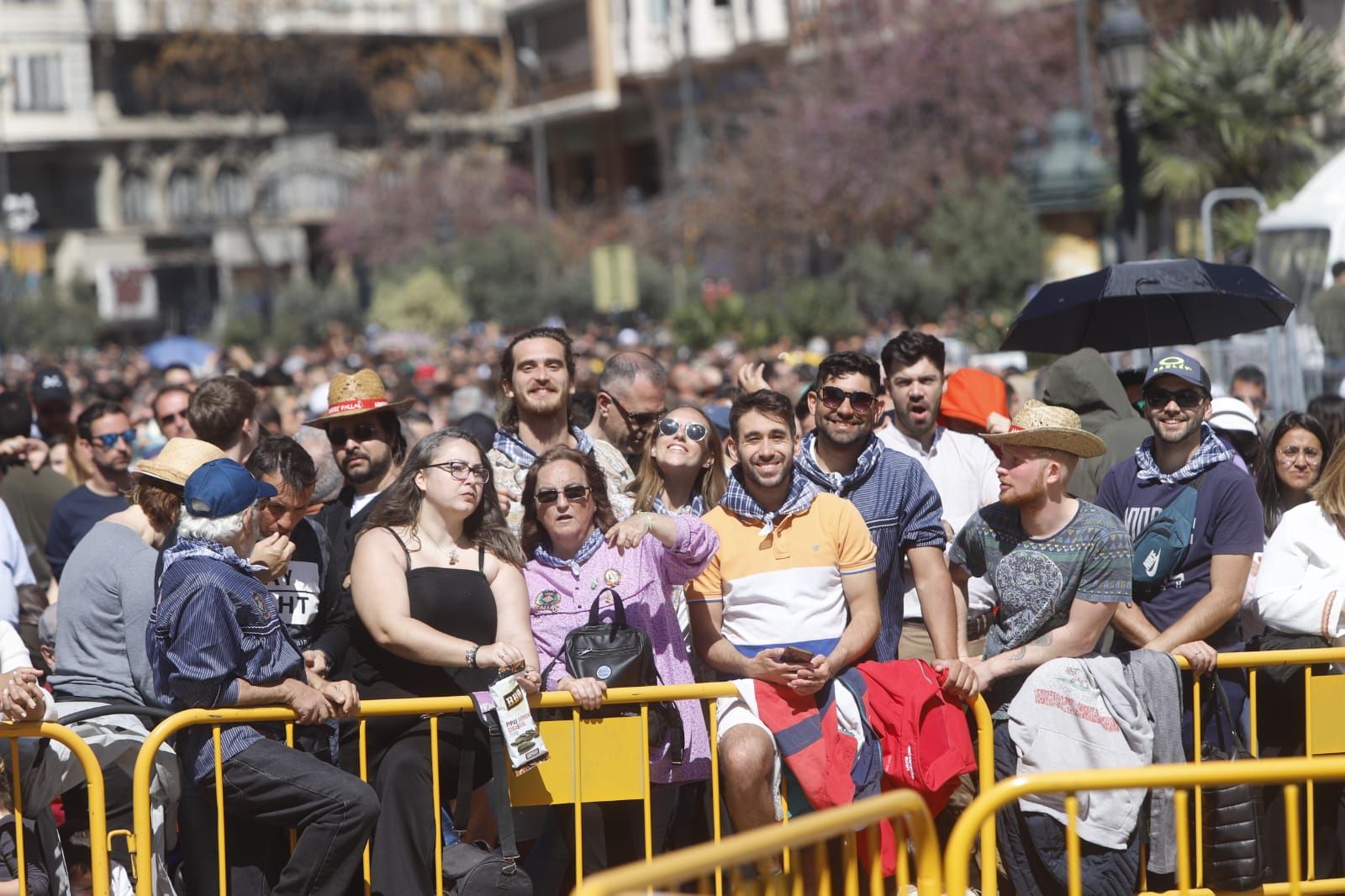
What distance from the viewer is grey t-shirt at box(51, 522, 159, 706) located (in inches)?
238

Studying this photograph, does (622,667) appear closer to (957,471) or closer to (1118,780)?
(1118,780)

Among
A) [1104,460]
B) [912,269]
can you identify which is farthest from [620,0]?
[1104,460]

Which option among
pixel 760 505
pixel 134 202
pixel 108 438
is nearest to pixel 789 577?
pixel 760 505

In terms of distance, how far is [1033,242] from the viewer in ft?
85.4

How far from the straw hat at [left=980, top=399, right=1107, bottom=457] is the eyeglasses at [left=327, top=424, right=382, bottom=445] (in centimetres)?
274

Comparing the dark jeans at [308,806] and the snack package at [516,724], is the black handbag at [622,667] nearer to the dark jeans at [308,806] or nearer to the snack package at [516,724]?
the snack package at [516,724]

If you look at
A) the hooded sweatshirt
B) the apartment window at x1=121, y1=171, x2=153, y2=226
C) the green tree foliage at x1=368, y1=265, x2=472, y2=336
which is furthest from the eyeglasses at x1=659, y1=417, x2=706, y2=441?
the apartment window at x1=121, y1=171, x2=153, y2=226

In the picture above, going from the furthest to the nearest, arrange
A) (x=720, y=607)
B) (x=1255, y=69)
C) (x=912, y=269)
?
(x=912, y=269) < (x=1255, y=69) < (x=720, y=607)

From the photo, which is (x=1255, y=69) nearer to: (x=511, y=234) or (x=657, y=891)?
(x=657, y=891)

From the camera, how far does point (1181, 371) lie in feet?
20.8

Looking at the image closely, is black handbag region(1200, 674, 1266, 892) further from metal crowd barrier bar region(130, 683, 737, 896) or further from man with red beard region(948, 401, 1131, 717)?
metal crowd barrier bar region(130, 683, 737, 896)

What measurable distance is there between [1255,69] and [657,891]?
842 inches

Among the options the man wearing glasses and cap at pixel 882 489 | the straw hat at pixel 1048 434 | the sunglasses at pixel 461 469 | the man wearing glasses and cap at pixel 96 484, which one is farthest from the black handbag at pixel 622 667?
the man wearing glasses and cap at pixel 96 484

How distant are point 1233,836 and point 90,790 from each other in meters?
3.59
